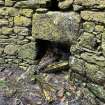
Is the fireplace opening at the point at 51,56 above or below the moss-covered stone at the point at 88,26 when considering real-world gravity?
below

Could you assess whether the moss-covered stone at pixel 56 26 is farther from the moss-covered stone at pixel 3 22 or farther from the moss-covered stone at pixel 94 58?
the moss-covered stone at pixel 3 22

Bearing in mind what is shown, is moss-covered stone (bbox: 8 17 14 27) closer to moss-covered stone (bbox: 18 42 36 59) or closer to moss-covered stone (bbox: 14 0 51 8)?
moss-covered stone (bbox: 14 0 51 8)

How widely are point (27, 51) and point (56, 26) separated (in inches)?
34.5

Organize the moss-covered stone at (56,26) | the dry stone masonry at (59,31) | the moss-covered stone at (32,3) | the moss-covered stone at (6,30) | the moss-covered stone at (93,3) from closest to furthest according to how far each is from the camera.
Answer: the moss-covered stone at (93,3)
the dry stone masonry at (59,31)
the moss-covered stone at (56,26)
the moss-covered stone at (32,3)
the moss-covered stone at (6,30)

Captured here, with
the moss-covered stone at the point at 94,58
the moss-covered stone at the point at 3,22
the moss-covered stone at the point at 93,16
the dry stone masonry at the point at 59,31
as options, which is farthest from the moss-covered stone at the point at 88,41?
the moss-covered stone at the point at 3,22

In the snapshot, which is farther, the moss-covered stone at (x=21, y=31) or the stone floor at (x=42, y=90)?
the moss-covered stone at (x=21, y=31)

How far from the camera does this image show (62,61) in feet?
15.6

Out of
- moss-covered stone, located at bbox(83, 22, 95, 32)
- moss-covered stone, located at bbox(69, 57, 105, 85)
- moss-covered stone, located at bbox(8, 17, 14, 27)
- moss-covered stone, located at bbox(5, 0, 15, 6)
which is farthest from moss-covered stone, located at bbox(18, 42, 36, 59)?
moss-covered stone, located at bbox(83, 22, 95, 32)

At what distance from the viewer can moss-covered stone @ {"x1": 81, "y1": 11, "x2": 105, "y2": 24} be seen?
3783mm

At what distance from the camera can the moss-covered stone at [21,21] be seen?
4.92 m

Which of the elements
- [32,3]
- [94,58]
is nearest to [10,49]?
[32,3]

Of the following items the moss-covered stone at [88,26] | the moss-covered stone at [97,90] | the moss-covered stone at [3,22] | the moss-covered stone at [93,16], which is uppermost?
the moss-covered stone at [93,16]

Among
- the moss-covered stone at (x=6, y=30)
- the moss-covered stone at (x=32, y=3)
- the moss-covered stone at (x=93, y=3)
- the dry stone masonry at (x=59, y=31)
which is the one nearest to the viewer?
the moss-covered stone at (x=93, y=3)

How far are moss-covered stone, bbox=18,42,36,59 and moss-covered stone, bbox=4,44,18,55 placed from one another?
102mm
